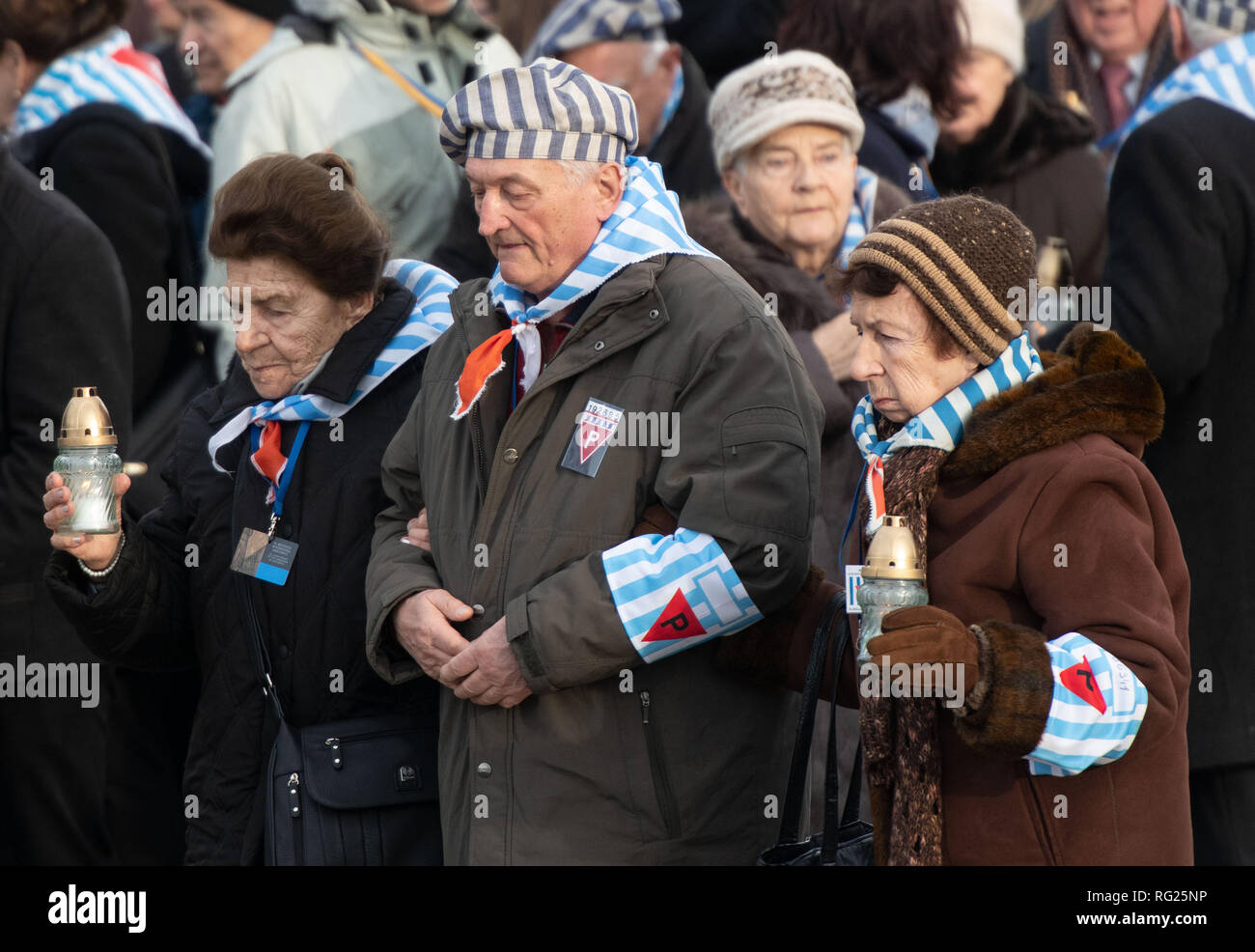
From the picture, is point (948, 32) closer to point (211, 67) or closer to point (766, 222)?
point (766, 222)

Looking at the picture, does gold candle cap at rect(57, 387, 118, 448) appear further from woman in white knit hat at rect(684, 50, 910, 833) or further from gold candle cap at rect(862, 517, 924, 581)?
woman in white knit hat at rect(684, 50, 910, 833)

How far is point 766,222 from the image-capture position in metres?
4.84

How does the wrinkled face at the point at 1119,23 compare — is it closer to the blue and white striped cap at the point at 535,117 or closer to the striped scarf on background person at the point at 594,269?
the striped scarf on background person at the point at 594,269

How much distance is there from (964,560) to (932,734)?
0.91 ft

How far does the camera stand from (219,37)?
18.1ft

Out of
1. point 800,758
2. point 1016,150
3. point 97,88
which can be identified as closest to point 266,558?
point 800,758

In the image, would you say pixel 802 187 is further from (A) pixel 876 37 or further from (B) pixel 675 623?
(B) pixel 675 623

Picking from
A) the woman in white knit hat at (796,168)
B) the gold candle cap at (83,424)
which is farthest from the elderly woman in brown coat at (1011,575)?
the woman in white knit hat at (796,168)

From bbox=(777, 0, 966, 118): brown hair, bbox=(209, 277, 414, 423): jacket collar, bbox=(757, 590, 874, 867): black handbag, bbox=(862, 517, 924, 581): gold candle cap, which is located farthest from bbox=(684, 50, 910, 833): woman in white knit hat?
bbox=(862, 517, 924, 581): gold candle cap

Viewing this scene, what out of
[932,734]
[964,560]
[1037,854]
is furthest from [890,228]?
[1037,854]

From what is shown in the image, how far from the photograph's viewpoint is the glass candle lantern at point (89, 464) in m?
3.25

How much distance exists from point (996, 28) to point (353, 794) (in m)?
3.49

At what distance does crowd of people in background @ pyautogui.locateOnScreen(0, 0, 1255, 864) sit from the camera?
2889 millimetres

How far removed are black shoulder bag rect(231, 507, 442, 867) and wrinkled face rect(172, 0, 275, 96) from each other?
271 cm
